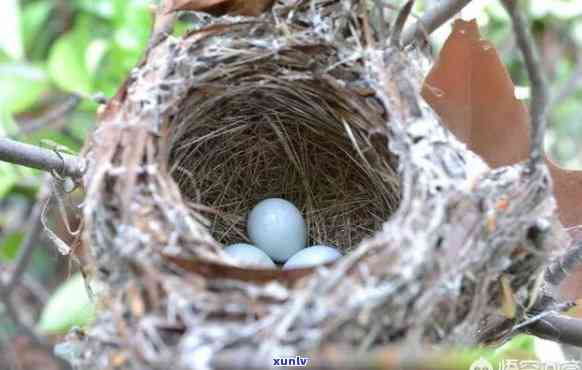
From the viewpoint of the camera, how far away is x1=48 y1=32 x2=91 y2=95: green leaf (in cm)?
220

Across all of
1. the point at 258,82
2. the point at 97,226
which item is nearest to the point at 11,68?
the point at 258,82

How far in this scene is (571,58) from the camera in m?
2.96

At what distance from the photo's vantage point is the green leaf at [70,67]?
220cm

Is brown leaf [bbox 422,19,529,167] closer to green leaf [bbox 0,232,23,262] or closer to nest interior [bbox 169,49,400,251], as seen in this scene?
nest interior [bbox 169,49,400,251]

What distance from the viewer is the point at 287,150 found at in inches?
54.8

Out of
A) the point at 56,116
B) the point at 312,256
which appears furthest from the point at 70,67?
the point at 312,256

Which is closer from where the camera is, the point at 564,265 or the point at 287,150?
the point at 564,265

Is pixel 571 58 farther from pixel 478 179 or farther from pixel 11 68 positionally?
pixel 478 179

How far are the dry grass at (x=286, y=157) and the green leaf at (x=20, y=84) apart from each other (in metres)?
1.15

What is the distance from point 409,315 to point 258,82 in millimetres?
521

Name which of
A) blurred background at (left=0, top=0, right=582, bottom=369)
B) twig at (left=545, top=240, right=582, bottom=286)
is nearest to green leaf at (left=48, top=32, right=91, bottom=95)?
blurred background at (left=0, top=0, right=582, bottom=369)

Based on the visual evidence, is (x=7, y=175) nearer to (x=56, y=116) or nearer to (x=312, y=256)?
(x=56, y=116)

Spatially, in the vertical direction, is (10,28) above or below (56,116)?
above

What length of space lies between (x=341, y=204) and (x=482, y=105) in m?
0.32
